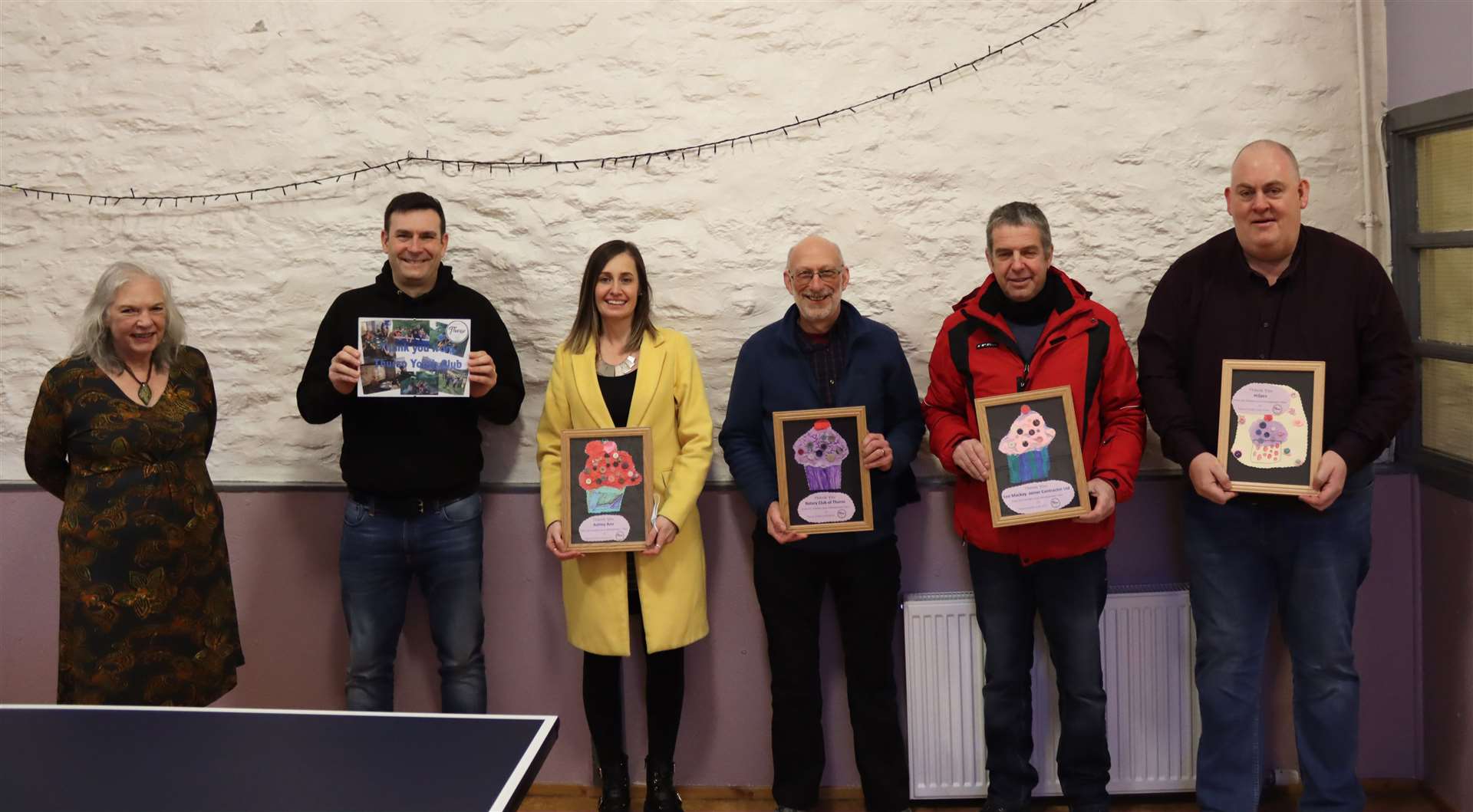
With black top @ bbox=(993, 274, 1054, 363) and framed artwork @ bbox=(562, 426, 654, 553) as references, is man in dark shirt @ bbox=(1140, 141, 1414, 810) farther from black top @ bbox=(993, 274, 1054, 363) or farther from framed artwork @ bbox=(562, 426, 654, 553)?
framed artwork @ bbox=(562, 426, 654, 553)

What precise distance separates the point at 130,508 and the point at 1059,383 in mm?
2433

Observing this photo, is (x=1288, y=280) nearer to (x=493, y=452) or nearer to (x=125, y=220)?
(x=493, y=452)

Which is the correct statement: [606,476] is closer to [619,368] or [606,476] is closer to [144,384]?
[619,368]

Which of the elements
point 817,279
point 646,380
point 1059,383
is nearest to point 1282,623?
point 1059,383

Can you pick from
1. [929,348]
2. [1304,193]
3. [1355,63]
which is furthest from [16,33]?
[1355,63]

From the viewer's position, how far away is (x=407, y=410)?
3062 mm

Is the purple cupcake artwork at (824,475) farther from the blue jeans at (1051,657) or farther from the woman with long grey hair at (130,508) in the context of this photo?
the woman with long grey hair at (130,508)

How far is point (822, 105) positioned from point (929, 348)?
2.72 ft

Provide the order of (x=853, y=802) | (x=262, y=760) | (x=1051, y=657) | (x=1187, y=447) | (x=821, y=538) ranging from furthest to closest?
1. (x=853, y=802)
2. (x=1051, y=657)
3. (x=821, y=538)
4. (x=1187, y=447)
5. (x=262, y=760)

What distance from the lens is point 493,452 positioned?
3.50m

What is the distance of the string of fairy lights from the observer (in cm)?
338

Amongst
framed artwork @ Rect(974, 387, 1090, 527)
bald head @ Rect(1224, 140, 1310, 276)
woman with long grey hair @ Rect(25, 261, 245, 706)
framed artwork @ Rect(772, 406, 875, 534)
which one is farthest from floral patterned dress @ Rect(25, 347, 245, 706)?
bald head @ Rect(1224, 140, 1310, 276)

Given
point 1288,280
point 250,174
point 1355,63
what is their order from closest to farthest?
1. point 1288,280
2. point 1355,63
3. point 250,174

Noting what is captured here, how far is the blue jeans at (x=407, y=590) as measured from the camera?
3.09 metres
